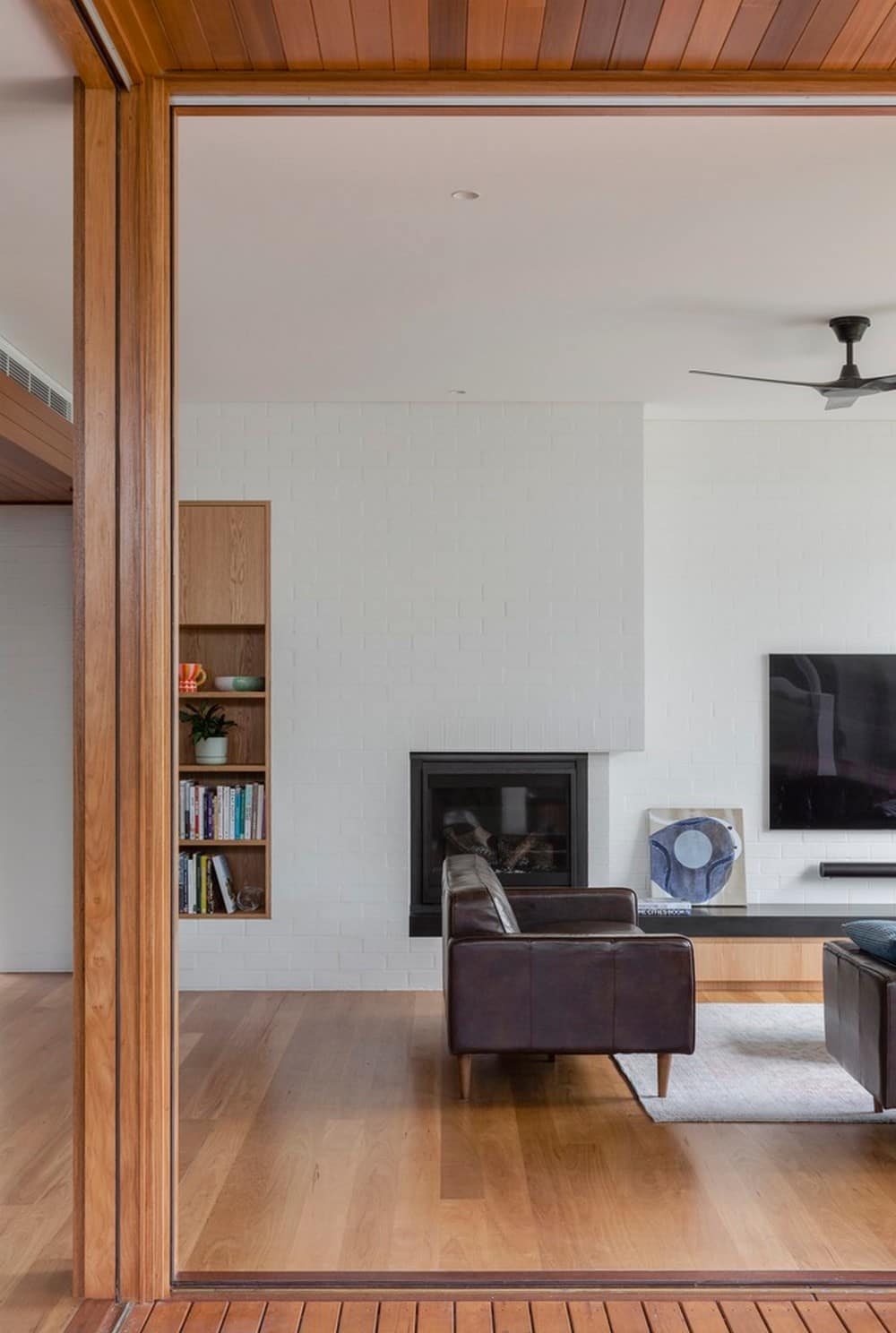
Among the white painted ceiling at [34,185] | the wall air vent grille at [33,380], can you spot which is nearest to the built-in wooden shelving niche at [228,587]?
the wall air vent grille at [33,380]

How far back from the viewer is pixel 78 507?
2965 mm

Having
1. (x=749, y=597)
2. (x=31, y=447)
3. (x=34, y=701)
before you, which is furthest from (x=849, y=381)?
(x=34, y=701)

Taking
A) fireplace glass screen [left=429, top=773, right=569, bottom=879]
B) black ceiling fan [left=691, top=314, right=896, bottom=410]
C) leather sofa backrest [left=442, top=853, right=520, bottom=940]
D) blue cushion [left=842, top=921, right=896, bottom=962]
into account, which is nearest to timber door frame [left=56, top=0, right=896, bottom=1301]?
blue cushion [left=842, top=921, right=896, bottom=962]

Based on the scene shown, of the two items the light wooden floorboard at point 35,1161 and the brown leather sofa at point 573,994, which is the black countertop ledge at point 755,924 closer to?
the brown leather sofa at point 573,994

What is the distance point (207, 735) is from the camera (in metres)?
6.37

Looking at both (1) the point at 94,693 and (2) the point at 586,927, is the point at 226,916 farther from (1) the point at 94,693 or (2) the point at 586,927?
(1) the point at 94,693

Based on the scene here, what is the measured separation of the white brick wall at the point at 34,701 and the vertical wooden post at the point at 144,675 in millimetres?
4057

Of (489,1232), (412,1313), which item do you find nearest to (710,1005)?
(489,1232)

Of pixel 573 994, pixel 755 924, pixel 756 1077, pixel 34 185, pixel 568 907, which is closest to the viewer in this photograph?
pixel 34 185

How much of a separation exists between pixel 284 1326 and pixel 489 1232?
28.7 inches

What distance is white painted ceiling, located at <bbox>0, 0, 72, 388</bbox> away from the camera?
2965mm

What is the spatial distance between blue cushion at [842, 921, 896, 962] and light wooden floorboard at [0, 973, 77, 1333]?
103 inches

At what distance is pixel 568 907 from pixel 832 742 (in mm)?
2021

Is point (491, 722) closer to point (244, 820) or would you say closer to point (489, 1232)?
point (244, 820)
